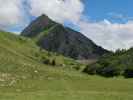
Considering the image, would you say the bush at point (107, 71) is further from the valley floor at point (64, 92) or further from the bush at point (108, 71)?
the valley floor at point (64, 92)

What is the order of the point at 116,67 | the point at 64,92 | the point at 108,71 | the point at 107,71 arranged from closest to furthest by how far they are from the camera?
the point at 64,92 < the point at 116,67 < the point at 108,71 < the point at 107,71

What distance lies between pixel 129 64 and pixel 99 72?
71.5 ft

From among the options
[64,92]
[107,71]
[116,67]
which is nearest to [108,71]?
[107,71]

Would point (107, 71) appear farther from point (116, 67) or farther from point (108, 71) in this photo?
point (116, 67)

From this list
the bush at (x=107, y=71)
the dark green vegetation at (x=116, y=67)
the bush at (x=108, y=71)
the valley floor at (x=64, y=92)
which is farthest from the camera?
the bush at (x=107, y=71)

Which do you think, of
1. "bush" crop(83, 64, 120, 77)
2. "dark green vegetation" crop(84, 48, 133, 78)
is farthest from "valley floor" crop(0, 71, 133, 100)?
"bush" crop(83, 64, 120, 77)

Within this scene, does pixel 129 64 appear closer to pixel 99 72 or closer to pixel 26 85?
pixel 99 72

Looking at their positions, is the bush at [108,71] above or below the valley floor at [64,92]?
above

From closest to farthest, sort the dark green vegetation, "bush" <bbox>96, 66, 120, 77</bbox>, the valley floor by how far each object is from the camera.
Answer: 1. the valley floor
2. the dark green vegetation
3. "bush" <bbox>96, 66, 120, 77</bbox>

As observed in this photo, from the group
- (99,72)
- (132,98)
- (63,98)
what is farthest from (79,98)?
(99,72)

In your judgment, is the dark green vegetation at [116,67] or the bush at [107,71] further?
the bush at [107,71]

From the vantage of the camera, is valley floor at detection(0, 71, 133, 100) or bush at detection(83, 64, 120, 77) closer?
valley floor at detection(0, 71, 133, 100)

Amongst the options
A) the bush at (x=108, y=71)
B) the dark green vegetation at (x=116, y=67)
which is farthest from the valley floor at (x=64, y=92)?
the bush at (x=108, y=71)

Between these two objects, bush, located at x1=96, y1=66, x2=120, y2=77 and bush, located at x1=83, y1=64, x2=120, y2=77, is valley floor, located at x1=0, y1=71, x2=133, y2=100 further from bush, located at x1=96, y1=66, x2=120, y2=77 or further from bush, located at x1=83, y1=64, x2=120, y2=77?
bush, located at x1=83, y1=64, x2=120, y2=77
